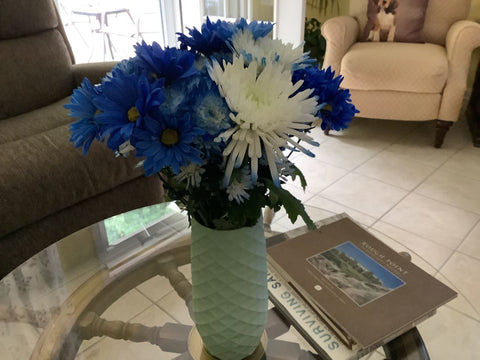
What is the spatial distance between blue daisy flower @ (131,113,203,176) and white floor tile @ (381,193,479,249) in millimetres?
1403

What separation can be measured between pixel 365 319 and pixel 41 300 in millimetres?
621

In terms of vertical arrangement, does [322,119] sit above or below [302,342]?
above

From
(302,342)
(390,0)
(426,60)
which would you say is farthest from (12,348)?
(390,0)

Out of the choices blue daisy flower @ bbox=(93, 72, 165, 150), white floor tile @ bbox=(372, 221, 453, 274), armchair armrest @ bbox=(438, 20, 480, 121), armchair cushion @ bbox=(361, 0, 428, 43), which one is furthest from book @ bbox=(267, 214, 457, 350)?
armchair cushion @ bbox=(361, 0, 428, 43)

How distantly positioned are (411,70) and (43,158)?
68.2 inches

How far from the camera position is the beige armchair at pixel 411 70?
2117 mm

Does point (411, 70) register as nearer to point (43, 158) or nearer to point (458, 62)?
point (458, 62)

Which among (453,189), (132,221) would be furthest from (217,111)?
(453,189)

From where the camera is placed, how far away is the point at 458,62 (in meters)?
2.12

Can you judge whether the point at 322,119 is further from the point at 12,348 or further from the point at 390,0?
the point at 390,0

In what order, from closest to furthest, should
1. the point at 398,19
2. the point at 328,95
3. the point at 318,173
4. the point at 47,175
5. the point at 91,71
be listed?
the point at 328,95 < the point at 47,175 < the point at 91,71 < the point at 318,173 < the point at 398,19

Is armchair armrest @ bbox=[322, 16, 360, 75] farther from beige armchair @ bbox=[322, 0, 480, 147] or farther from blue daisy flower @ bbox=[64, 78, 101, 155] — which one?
blue daisy flower @ bbox=[64, 78, 101, 155]

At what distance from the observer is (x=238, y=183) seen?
50cm

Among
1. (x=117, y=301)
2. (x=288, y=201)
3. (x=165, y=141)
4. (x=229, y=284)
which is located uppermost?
(x=165, y=141)
